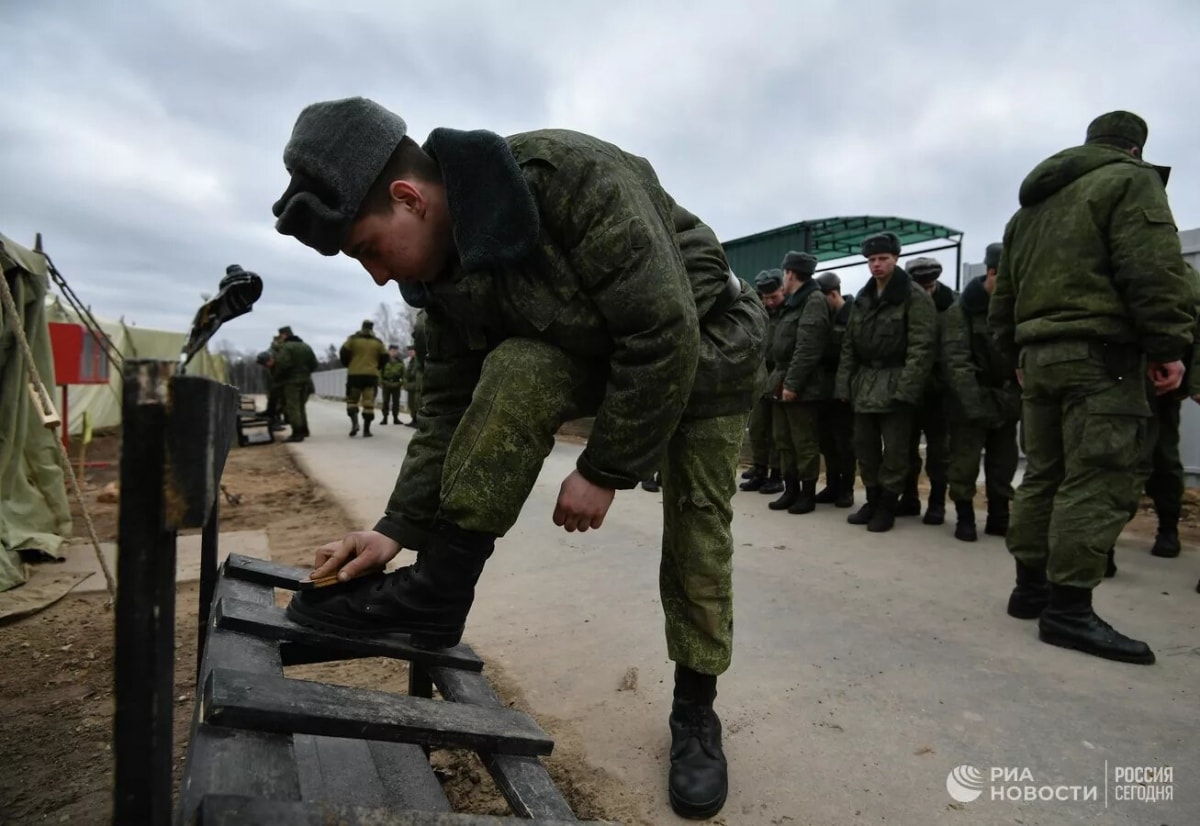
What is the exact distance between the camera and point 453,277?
1.41 meters

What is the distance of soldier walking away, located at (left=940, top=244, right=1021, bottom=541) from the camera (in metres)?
4.31

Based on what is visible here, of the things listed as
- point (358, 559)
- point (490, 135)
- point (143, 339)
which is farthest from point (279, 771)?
point (143, 339)

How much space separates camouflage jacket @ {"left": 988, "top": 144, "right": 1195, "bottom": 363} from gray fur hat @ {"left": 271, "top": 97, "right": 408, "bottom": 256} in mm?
2389

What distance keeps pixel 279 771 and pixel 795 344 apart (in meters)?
5.01

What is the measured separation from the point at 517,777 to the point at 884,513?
3.81 m

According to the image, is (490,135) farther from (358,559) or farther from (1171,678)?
(1171,678)

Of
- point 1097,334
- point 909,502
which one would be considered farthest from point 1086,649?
point 909,502

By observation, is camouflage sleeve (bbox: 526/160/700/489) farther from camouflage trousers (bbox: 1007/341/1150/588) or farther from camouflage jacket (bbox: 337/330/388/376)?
camouflage jacket (bbox: 337/330/388/376)

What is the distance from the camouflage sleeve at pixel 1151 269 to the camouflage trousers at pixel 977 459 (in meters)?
2.03

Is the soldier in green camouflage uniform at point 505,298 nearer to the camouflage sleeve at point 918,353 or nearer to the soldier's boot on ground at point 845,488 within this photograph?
the camouflage sleeve at point 918,353

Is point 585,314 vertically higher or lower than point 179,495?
higher

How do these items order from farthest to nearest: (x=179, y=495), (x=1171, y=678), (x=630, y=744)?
1. (x=1171, y=678)
2. (x=630, y=744)
3. (x=179, y=495)

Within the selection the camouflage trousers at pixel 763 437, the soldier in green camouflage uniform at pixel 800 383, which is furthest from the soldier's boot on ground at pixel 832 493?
the camouflage trousers at pixel 763 437

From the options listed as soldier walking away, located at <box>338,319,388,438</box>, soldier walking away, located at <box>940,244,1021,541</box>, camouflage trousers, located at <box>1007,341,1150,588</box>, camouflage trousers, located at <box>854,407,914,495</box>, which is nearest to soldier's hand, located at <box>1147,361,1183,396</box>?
camouflage trousers, located at <box>1007,341,1150,588</box>
